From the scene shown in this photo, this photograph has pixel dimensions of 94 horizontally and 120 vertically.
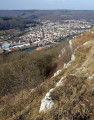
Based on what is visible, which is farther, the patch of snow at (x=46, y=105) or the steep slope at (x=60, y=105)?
the patch of snow at (x=46, y=105)

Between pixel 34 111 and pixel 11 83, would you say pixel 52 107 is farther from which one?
pixel 11 83

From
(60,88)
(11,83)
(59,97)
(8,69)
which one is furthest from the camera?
(8,69)

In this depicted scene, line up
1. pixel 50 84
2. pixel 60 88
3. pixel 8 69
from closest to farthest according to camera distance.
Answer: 1. pixel 60 88
2. pixel 50 84
3. pixel 8 69

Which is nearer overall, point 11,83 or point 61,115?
point 61,115

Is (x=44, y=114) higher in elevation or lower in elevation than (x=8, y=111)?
higher

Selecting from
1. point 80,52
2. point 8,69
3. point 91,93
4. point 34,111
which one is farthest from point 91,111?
point 8,69

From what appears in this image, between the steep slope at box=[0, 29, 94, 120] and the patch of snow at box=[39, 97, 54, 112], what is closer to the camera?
the steep slope at box=[0, 29, 94, 120]

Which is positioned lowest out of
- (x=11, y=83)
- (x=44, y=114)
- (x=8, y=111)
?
(x=11, y=83)

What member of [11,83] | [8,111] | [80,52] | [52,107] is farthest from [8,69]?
Result: [52,107]

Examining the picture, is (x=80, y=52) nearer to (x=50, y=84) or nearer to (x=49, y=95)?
(x=50, y=84)
